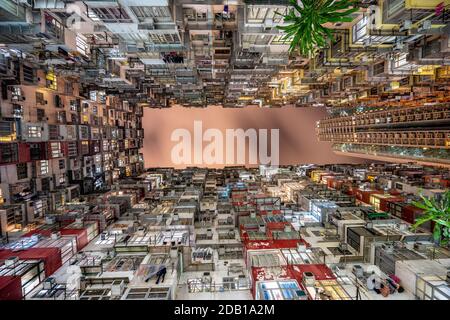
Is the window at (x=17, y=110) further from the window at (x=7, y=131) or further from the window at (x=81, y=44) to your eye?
the window at (x=81, y=44)

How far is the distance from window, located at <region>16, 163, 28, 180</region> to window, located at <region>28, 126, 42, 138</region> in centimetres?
441

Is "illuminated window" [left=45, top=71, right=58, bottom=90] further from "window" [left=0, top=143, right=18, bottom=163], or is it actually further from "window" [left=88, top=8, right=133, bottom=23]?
"window" [left=88, top=8, right=133, bottom=23]

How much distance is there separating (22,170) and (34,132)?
5.66 meters

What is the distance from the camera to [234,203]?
44.5 metres

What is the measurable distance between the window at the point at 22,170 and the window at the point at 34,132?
4.41 meters

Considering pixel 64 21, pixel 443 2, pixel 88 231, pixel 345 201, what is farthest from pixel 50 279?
pixel 345 201

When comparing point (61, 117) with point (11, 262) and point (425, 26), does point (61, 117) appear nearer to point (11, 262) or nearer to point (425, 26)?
point (11, 262)

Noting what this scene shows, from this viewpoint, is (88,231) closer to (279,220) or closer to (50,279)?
(50,279)

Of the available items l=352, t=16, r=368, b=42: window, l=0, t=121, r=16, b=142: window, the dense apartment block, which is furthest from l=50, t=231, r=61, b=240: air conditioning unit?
l=352, t=16, r=368, b=42: window

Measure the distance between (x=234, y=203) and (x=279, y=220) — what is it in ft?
33.4

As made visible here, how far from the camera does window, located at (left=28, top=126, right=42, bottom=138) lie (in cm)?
3730

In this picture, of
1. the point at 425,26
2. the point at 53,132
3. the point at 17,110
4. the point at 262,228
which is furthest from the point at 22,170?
the point at 425,26

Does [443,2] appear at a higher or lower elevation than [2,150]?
higher
